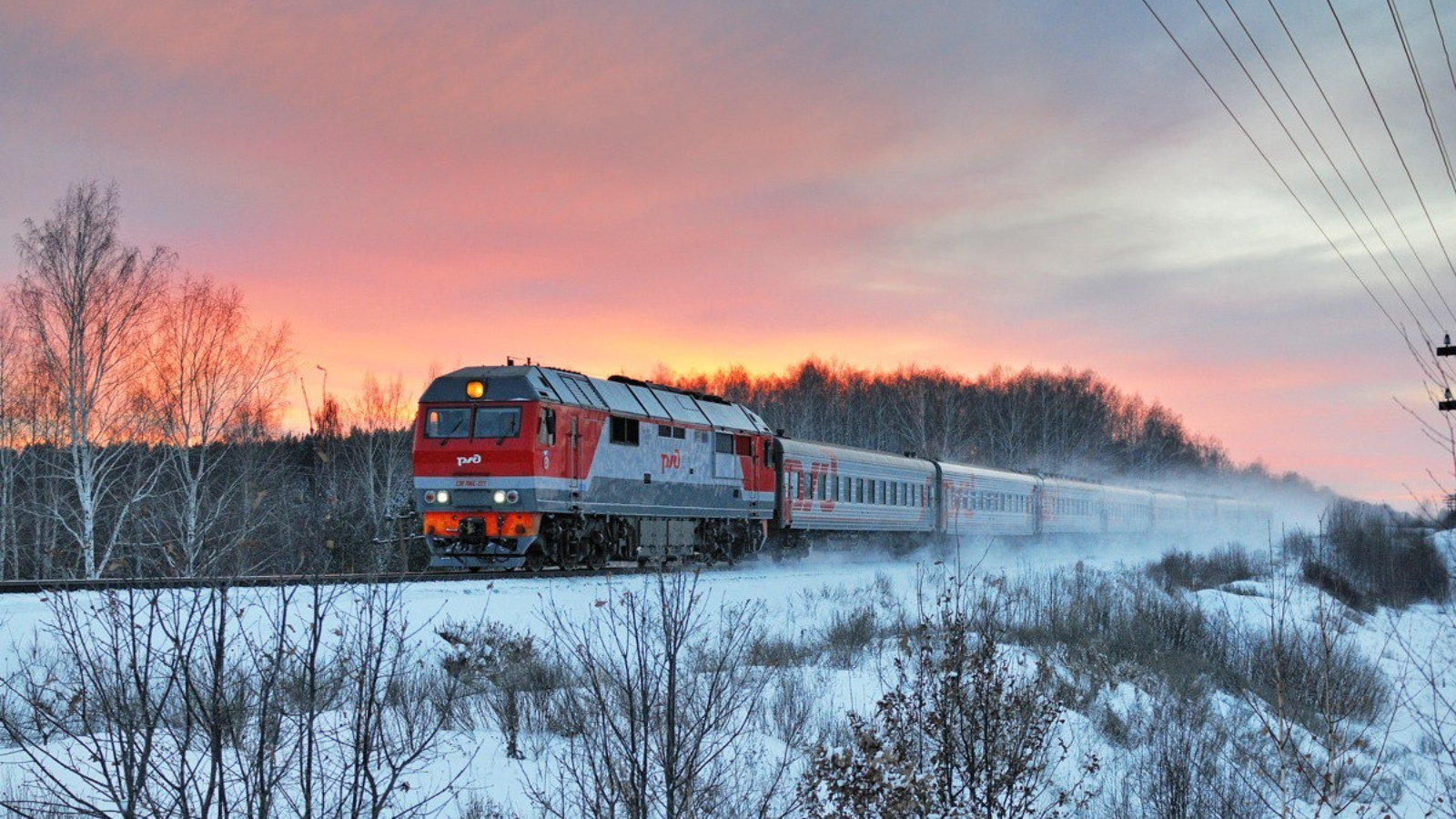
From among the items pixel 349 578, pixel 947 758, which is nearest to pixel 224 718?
pixel 947 758

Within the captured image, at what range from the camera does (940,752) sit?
966cm

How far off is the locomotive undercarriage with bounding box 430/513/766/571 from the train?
0.11 feet

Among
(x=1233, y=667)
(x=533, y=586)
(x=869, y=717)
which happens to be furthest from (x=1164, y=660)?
(x=533, y=586)

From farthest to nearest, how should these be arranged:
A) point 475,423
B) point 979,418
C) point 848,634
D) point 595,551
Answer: point 979,418 → point 595,551 → point 475,423 → point 848,634

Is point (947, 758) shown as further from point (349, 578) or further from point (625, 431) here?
point (625, 431)

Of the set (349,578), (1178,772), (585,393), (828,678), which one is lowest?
(1178,772)

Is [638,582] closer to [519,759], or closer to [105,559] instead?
[519,759]

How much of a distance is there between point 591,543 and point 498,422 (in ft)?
11.1

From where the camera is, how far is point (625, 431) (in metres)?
22.8

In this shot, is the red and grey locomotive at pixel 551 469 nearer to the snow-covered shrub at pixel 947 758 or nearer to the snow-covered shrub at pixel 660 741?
the snow-covered shrub at pixel 660 741

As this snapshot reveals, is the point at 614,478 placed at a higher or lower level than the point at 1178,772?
higher

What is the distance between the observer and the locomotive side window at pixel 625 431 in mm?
22484

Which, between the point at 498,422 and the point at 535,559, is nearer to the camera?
the point at 498,422

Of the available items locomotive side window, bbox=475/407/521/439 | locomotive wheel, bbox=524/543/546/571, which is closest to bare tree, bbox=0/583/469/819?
locomotive side window, bbox=475/407/521/439
